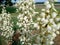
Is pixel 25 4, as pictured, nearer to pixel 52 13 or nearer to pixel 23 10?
pixel 23 10

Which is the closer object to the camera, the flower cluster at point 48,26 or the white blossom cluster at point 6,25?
the flower cluster at point 48,26

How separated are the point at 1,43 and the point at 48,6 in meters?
3.48

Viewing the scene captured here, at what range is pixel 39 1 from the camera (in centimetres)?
2216

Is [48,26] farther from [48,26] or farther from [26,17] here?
[26,17]

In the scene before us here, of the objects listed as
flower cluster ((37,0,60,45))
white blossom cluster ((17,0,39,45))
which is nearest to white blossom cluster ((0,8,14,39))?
white blossom cluster ((17,0,39,45))

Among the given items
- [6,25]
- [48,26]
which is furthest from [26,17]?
[6,25]

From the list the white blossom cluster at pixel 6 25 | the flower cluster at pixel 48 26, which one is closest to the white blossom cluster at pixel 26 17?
the flower cluster at pixel 48 26

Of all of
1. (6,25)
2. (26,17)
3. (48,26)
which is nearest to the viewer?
(48,26)

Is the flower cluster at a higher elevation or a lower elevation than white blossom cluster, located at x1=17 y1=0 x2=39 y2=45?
higher

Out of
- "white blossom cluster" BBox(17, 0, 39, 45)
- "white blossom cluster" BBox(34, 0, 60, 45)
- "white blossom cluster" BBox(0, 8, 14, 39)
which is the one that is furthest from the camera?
"white blossom cluster" BBox(0, 8, 14, 39)

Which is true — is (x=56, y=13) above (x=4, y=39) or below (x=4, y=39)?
above

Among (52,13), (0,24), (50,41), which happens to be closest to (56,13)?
(52,13)

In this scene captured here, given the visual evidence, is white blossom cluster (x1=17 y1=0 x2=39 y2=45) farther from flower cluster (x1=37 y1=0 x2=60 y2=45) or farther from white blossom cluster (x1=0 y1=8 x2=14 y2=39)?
white blossom cluster (x1=0 y1=8 x2=14 y2=39)

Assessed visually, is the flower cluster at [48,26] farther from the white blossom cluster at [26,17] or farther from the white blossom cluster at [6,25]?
the white blossom cluster at [6,25]
